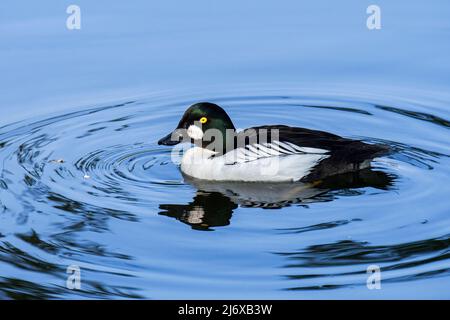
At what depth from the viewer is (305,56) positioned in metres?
16.6

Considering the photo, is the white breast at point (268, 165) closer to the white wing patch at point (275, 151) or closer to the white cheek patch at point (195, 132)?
the white wing patch at point (275, 151)

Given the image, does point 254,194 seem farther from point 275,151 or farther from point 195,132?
point 195,132

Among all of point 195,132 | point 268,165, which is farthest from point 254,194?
point 195,132

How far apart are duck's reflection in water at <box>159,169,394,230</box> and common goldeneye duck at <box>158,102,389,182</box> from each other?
0.34 feet

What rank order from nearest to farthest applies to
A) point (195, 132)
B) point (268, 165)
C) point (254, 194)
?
point (254, 194) → point (268, 165) → point (195, 132)

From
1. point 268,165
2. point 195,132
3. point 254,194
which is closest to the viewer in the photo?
point 254,194

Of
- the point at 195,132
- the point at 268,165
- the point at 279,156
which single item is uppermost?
the point at 195,132

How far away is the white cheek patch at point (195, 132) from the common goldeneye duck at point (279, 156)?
126mm

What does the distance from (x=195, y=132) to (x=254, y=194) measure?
52.1 inches

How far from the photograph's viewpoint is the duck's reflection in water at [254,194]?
11.7m

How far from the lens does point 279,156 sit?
12.8 m

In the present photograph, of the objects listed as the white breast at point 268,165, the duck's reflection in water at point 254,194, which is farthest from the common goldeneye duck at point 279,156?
the duck's reflection in water at point 254,194

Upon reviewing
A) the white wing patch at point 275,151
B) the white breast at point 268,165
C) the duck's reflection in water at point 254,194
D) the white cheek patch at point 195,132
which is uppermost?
the white cheek patch at point 195,132
